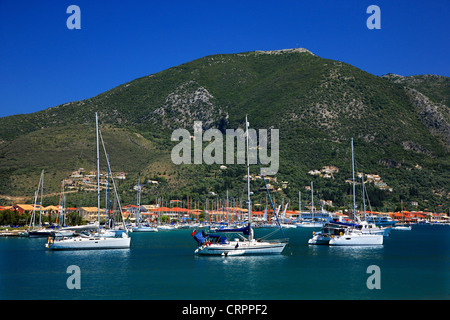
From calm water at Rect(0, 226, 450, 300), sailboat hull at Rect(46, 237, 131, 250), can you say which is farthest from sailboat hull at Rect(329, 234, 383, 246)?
sailboat hull at Rect(46, 237, 131, 250)

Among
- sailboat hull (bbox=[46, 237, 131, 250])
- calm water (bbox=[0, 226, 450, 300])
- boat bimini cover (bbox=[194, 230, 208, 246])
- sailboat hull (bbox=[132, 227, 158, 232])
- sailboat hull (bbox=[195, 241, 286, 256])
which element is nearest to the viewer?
calm water (bbox=[0, 226, 450, 300])

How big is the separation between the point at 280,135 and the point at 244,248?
11127cm

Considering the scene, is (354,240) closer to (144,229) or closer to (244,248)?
(244,248)

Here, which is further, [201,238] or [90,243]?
[90,243]

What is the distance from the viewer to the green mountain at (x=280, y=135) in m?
124

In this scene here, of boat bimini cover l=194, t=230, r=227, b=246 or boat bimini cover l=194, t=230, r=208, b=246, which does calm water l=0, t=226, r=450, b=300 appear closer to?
boat bimini cover l=194, t=230, r=227, b=246

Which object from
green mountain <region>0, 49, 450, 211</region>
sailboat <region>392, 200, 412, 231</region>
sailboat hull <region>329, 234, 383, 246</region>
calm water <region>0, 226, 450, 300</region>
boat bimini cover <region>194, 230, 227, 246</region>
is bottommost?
sailboat <region>392, 200, 412, 231</region>

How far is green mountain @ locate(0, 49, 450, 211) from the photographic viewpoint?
12350 cm

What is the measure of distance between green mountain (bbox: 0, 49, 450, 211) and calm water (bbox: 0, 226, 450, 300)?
72.4m

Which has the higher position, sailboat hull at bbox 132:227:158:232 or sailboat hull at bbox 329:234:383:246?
sailboat hull at bbox 329:234:383:246

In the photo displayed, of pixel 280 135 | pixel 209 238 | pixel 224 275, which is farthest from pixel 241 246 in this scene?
pixel 280 135

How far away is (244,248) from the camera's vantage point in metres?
39.0

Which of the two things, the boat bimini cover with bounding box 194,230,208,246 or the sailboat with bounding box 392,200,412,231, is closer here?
the boat bimini cover with bounding box 194,230,208,246

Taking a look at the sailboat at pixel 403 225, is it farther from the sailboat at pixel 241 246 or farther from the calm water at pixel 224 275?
the sailboat at pixel 241 246
